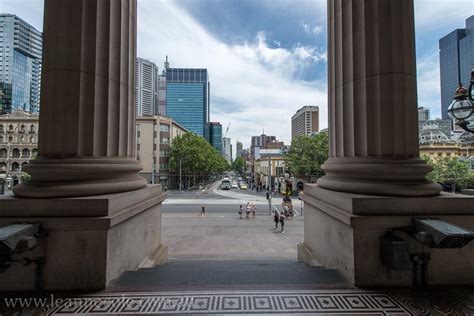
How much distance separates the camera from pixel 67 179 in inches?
143

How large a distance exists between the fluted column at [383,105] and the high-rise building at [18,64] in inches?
3120

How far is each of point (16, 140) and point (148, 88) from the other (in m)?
157

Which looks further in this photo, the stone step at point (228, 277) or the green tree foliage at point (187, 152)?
the green tree foliage at point (187, 152)

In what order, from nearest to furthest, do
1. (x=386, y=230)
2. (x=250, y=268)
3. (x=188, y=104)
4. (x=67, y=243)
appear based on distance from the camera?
1. (x=67, y=243)
2. (x=386, y=230)
3. (x=250, y=268)
4. (x=188, y=104)

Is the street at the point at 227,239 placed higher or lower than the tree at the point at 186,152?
lower

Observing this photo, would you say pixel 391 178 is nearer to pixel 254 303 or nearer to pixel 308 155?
pixel 254 303

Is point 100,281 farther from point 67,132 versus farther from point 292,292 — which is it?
point 292,292

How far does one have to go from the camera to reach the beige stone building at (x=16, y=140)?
42.5m

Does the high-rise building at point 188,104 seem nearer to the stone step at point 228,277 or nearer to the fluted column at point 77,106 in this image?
the fluted column at point 77,106

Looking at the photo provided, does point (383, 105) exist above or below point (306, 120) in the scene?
below

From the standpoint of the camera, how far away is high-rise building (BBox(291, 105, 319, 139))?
426ft

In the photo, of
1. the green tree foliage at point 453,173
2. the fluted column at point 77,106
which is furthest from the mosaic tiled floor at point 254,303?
the green tree foliage at point 453,173

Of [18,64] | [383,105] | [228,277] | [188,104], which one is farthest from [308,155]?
[188,104]

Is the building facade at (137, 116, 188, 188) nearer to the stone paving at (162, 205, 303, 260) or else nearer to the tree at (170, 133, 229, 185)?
the tree at (170, 133, 229, 185)
